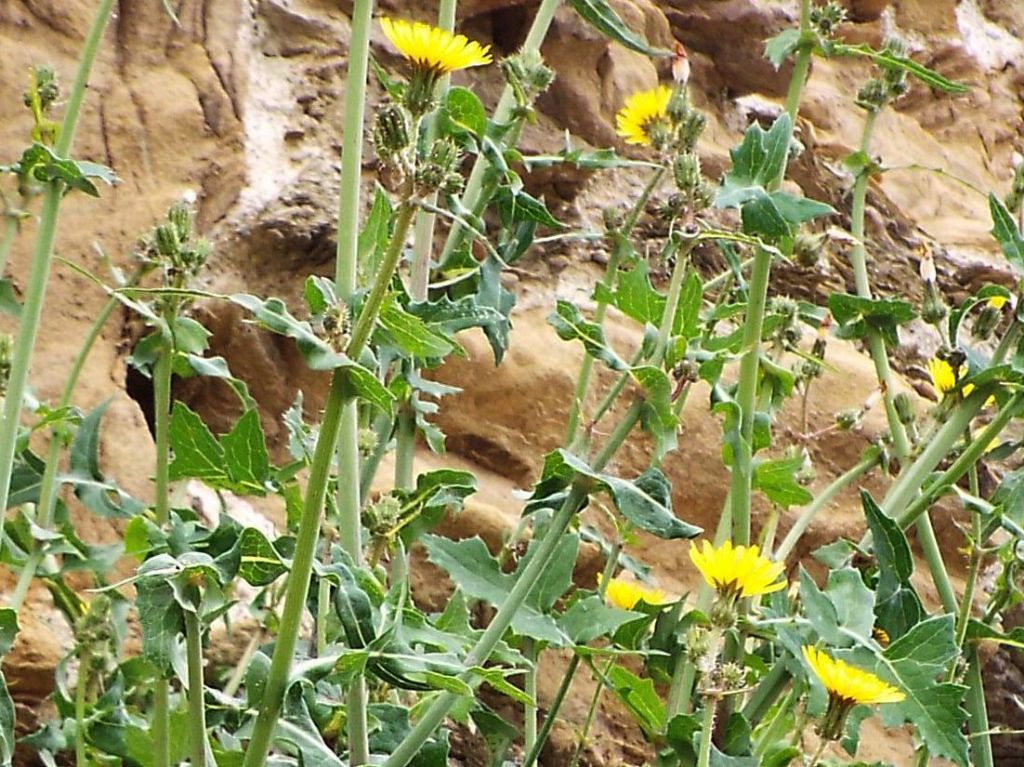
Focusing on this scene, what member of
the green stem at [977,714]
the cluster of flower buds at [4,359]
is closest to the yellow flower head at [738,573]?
the green stem at [977,714]

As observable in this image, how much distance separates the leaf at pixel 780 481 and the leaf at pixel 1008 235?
232 mm

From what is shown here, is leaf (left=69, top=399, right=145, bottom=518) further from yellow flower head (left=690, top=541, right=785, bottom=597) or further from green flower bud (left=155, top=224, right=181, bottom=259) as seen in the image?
yellow flower head (left=690, top=541, right=785, bottom=597)

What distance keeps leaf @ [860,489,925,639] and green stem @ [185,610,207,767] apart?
478 millimetres

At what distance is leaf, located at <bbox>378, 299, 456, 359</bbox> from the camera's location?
0.62m

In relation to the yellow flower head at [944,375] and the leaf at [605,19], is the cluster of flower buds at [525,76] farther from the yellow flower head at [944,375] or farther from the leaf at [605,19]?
the yellow flower head at [944,375]

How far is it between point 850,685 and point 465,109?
1.59ft

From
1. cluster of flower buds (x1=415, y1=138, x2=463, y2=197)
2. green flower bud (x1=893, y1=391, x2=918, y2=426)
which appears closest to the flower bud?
cluster of flower buds (x1=415, y1=138, x2=463, y2=197)

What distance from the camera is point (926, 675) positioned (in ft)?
2.48

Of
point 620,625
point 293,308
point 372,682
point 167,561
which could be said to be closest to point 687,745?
point 620,625

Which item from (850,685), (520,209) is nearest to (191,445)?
(520,209)

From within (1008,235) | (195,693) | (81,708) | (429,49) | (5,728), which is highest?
(429,49)

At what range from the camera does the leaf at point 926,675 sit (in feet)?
2.46

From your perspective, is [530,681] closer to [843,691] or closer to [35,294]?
[843,691]

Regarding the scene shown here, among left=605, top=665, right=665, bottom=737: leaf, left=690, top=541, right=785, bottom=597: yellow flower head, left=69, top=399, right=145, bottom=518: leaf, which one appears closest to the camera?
left=690, top=541, right=785, bottom=597: yellow flower head
